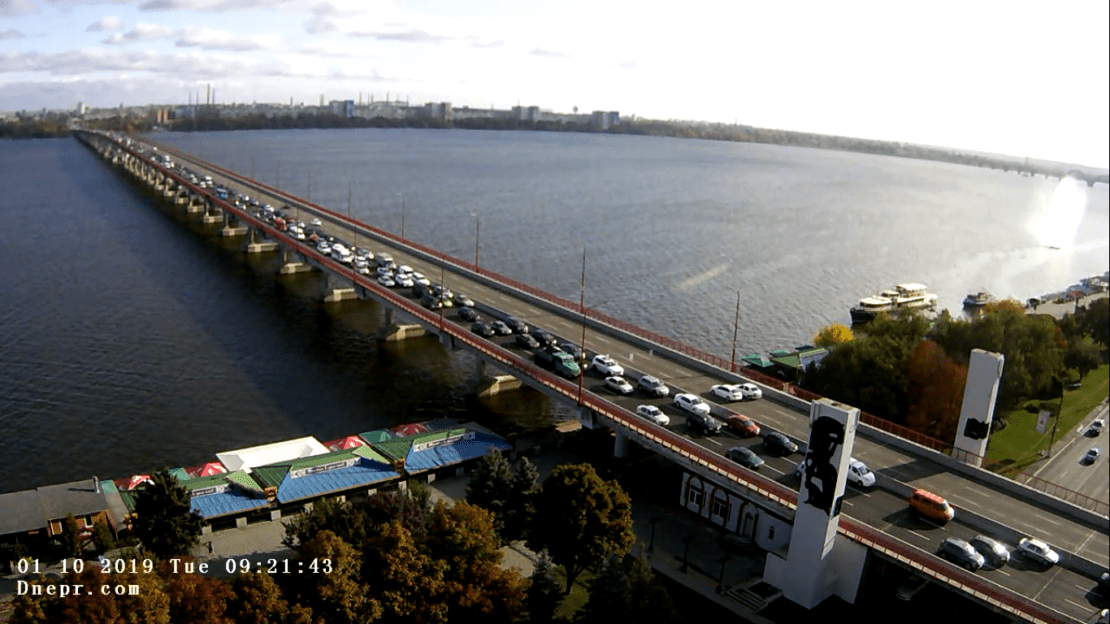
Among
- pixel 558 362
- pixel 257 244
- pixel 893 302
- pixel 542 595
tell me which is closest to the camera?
pixel 542 595

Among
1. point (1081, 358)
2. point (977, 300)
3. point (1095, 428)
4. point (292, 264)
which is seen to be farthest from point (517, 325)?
point (977, 300)

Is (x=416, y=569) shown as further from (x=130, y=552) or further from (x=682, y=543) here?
(x=682, y=543)

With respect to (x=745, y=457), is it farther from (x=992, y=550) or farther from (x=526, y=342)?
(x=526, y=342)

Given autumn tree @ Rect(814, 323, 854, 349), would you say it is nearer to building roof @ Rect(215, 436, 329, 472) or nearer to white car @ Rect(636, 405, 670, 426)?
white car @ Rect(636, 405, 670, 426)

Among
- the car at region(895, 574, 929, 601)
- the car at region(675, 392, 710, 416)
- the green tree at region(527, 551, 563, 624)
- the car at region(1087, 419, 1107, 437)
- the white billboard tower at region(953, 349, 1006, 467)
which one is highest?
the white billboard tower at region(953, 349, 1006, 467)

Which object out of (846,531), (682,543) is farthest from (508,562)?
(846,531)

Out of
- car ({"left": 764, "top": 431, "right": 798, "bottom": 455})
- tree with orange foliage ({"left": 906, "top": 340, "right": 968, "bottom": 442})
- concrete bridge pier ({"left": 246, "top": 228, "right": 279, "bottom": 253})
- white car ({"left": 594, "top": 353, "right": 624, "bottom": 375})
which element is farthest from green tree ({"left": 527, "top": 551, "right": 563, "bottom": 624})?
concrete bridge pier ({"left": 246, "top": 228, "right": 279, "bottom": 253})
